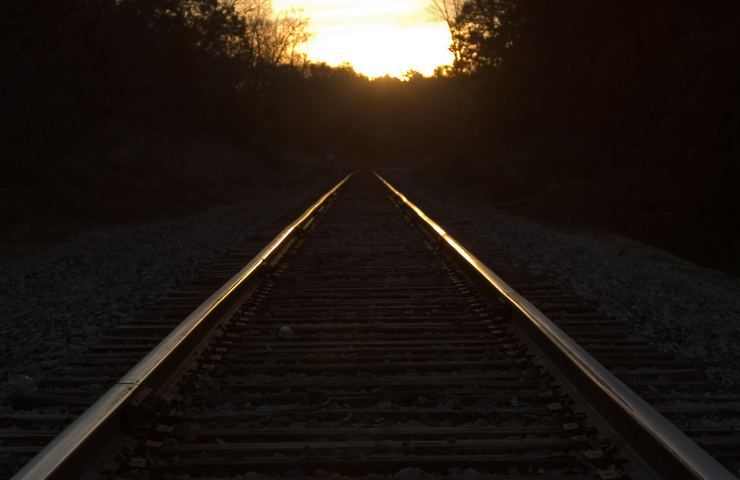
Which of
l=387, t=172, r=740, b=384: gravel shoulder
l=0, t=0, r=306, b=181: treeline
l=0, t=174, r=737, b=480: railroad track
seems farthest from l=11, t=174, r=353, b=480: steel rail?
l=0, t=0, r=306, b=181: treeline

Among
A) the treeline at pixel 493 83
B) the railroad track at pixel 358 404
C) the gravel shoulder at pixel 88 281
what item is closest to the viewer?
the railroad track at pixel 358 404

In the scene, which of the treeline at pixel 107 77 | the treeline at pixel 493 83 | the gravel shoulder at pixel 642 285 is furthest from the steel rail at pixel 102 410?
the treeline at pixel 107 77

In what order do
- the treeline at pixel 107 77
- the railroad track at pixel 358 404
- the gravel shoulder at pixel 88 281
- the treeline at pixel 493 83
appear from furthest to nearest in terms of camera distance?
the treeline at pixel 107 77 < the treeline at pixel 493 83 < the gravel shoulder at pixel 88 281 < the railroad track at pixel 358 404

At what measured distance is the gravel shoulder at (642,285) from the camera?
6555 mm

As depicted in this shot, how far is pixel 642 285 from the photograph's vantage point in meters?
9.73

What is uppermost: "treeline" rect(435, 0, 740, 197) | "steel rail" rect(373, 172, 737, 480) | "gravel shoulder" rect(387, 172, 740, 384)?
"treeline" rect(435, 0, 740, 197)

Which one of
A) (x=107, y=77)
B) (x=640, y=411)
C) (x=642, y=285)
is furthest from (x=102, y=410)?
(x=107, y=77)

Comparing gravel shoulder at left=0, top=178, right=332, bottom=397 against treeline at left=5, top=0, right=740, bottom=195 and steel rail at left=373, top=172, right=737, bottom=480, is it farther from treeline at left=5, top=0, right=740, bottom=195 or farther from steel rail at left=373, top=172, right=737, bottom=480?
treeline at left=5, top=0, right=740, bottom=195

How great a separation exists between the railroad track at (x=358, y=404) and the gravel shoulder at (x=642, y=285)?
2.29ft

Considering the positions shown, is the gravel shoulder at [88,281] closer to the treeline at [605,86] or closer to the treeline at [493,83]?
the treeline at [493,83]

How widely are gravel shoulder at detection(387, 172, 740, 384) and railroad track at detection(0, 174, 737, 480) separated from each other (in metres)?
0.70

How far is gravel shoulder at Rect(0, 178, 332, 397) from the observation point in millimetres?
6375

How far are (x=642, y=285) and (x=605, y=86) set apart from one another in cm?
1410

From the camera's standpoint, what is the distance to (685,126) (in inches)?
727
